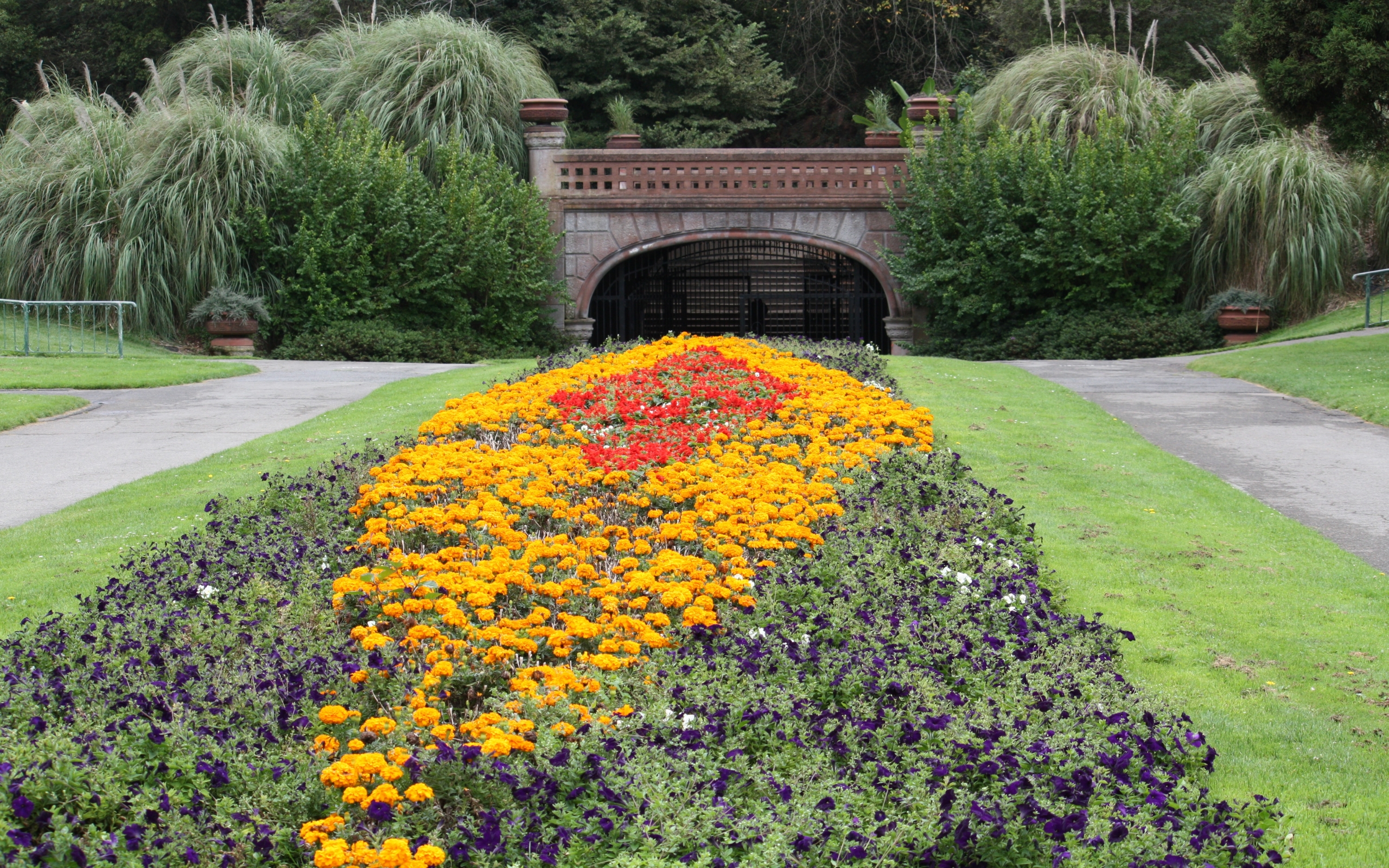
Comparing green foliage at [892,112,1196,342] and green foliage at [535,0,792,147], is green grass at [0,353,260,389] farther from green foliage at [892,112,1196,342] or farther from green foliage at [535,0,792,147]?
green foliage at [535,0,792,147]

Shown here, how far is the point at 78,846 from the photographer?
3105 millimetres

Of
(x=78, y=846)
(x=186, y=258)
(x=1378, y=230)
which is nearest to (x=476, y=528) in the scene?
(x=78, y=846)

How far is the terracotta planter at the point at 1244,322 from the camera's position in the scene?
19.0 meters

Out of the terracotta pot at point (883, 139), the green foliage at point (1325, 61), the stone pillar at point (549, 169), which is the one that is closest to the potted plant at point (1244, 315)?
the green foliage at point (1325, 61)

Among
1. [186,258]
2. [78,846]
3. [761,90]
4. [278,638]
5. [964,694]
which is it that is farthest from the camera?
[761,90]

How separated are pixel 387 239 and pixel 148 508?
12214mm

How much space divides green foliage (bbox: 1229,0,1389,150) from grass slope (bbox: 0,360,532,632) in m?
10.2

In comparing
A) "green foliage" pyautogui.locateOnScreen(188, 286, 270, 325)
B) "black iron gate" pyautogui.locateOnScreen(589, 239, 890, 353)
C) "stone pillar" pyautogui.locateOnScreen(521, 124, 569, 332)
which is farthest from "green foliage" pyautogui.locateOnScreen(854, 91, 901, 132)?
"green foliage" pyautogui.locateOnScreen(188, 286, 270, 325)

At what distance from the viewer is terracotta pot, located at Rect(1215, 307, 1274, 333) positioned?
62.4 feet

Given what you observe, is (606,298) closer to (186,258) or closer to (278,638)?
(186,258)

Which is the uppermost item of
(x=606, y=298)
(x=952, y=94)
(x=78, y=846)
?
(x=952, y=94)

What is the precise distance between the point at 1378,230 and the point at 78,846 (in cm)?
2085

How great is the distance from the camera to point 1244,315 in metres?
19.0

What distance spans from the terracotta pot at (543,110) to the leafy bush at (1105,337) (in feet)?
24.6
